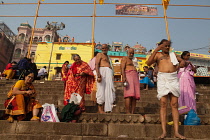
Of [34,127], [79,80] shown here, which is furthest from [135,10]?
[34,127]

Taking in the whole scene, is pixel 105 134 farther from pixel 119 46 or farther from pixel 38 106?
Result: pixel 119 46

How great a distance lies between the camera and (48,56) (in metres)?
28.0

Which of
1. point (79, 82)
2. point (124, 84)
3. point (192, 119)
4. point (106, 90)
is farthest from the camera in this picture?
point (79, 82)

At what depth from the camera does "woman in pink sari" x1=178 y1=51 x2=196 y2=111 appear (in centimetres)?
423

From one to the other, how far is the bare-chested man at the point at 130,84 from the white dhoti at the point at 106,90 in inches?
13.0

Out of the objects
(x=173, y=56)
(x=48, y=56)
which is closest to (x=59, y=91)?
(x=173, y=56)

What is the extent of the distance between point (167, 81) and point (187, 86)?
1799 millimetres

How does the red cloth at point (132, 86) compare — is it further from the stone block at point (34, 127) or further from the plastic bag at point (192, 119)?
the stone block at point (34, 127)

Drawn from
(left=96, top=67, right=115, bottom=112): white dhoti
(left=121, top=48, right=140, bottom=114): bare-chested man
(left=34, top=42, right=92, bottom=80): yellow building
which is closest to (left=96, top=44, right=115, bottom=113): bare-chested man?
(left=96, top=67, right=115, bottom=112): white dhoti

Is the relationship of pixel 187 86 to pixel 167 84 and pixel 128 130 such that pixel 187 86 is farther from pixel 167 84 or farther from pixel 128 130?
pixel 128 130

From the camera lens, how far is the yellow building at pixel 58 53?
90.6 feet

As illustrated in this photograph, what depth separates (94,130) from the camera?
3023mm

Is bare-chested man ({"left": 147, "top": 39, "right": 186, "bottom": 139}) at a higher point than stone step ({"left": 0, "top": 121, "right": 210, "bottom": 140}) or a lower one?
higher

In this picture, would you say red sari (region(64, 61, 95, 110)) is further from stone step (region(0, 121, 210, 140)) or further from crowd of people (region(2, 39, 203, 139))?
stone step (region(0, 121, 210, 140))
